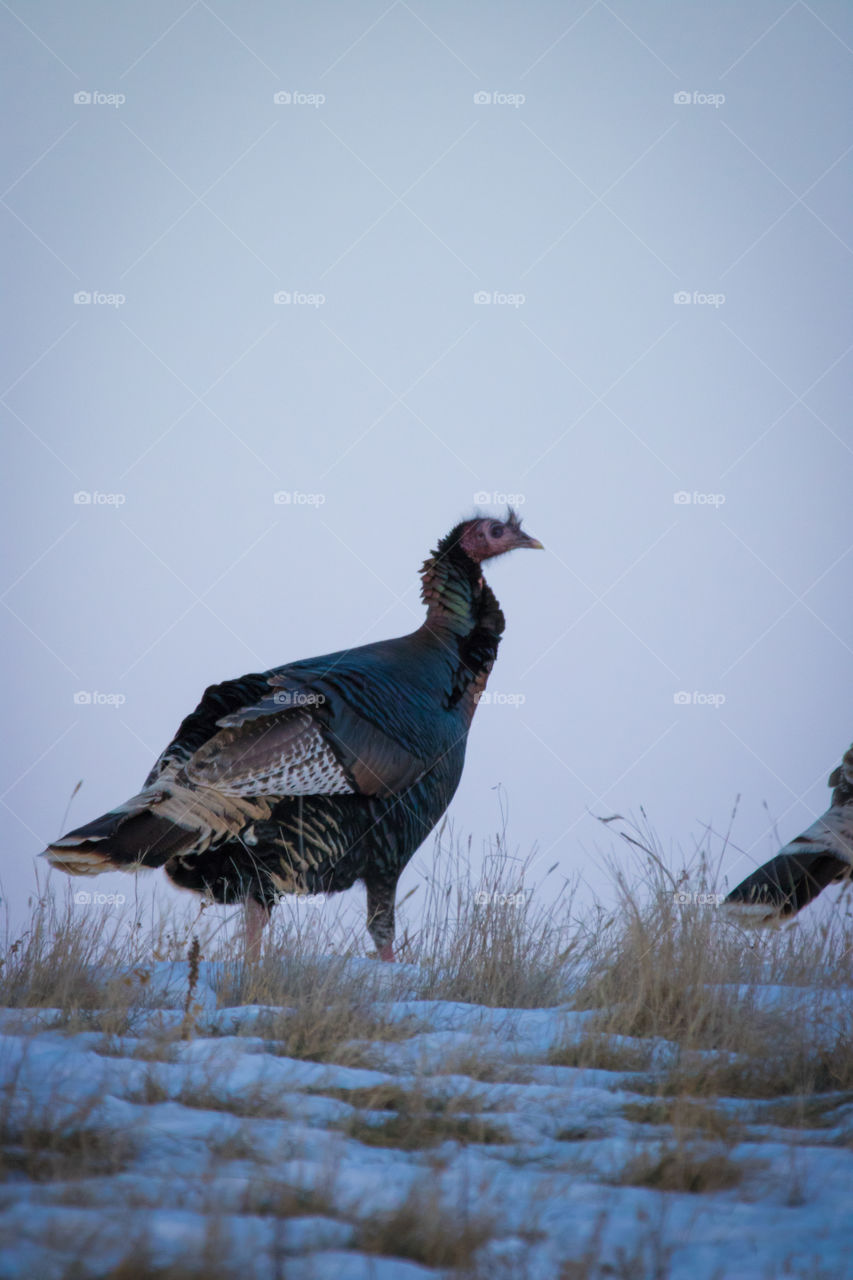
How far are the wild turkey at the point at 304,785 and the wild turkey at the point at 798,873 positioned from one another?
161cm

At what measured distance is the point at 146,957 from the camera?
4.33m

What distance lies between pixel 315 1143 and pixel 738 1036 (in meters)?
1.42

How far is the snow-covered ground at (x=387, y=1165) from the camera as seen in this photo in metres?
1.87

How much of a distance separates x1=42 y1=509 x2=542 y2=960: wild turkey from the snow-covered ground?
179 cm

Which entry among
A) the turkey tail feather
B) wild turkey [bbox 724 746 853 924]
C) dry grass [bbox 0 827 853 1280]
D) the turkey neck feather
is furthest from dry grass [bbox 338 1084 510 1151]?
the turkey neck feather

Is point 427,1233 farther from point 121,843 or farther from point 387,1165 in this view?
point 121,843

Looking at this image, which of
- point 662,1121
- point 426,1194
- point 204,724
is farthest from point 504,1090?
point 204,724

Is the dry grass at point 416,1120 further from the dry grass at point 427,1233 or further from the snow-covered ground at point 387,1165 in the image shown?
the dry grass at point 427,1233

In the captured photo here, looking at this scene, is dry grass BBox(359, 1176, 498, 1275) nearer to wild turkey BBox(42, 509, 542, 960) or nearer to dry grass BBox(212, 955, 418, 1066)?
dry grass BBox(212, 955, 418, 1066)

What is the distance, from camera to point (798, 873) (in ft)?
15.9

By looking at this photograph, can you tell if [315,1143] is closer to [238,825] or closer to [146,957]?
[146,957]

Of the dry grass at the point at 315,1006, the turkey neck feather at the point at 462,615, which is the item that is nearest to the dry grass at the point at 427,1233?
the dry grass at the point at 315,1006

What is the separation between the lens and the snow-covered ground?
6.14 feet

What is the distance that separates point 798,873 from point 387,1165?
3.05 metres
